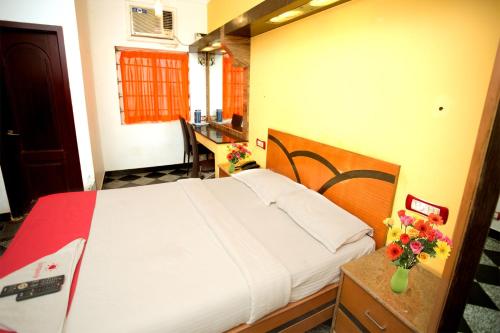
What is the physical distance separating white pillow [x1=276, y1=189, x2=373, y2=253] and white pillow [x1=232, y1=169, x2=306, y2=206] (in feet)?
0.37

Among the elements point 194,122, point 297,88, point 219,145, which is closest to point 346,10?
point 297,88

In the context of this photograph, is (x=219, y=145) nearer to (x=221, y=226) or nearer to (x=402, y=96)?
(x=221, y=226)

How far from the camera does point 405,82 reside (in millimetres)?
1424

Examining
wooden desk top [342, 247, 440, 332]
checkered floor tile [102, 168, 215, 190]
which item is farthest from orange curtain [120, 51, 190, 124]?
wooden desk top [342, 247, 440, 332]

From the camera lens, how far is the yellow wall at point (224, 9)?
2932 millimetres

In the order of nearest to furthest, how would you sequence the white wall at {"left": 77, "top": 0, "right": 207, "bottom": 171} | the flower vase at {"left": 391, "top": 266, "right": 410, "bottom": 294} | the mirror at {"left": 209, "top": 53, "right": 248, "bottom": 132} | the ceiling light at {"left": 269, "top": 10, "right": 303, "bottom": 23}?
the flower vase at {"left": 391, "top": 266, "right": 410, "bottom": 294} → the ceiling light at {"left": 269, "top": 10, "right": 303, "bottom": 23} → the white wall at {"left": 77, "top": 0, "right": 207, "bottom": 171} → the mirror at {"left": 209, "top": 53, "right": 248, "bottom": 132}

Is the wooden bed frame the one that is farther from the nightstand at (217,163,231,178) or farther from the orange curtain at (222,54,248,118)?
the orange curtain at (222,54,248,118)

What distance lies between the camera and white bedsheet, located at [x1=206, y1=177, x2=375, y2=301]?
1.36 metres

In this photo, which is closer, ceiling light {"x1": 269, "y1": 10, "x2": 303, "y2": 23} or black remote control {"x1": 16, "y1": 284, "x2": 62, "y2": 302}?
black remote control {"x1": 16, "y1": 284, "x2": 62, "y2": 302}

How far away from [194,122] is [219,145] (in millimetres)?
1643

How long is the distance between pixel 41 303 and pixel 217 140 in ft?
8.00

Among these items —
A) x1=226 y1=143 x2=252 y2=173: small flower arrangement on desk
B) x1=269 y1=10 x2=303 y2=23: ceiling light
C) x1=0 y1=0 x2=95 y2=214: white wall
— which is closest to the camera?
x1=269 y1=10 x2=303 y2=23: ceiling light

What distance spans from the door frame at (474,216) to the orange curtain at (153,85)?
13.8 feet

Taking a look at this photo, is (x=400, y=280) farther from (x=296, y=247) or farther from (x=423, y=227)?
(x=296, y=247)
